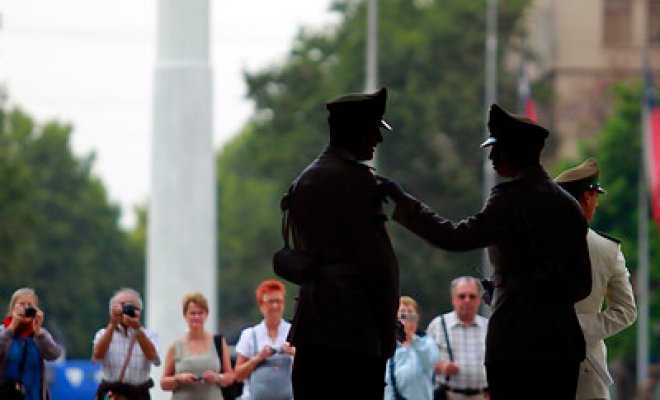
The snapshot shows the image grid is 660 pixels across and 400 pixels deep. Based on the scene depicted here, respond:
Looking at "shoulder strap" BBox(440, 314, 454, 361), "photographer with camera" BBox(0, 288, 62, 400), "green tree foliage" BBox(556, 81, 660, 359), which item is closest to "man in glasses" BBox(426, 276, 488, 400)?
"shoulder strap" BBox(440, 314, 454, 361)

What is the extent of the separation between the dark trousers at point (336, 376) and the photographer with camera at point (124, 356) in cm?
522

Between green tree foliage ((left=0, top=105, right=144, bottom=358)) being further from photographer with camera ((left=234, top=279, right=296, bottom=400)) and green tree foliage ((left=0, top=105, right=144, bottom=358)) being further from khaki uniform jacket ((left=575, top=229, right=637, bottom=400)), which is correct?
khaki uniform jacket ((left=575, top=229, right=637, bottom=400))

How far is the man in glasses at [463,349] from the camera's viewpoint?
14758 millimetres

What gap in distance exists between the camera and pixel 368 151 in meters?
9.16

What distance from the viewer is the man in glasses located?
14.8 m

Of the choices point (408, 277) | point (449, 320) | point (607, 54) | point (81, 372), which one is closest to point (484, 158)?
point (408, 277)

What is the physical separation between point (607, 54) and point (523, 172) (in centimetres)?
7756

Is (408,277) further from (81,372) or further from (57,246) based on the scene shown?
(81,372)

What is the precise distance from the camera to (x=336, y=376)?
891cm

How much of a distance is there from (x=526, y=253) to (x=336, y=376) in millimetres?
1069

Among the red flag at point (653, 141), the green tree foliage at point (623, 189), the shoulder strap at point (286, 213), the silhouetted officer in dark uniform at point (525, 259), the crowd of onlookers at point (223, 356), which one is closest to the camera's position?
the shoulder strap at point (286, 213)

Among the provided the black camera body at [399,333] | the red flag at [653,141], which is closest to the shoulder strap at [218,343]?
the black camera body at [399,333]

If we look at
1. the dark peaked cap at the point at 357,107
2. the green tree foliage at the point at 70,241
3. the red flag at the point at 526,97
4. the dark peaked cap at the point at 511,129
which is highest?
the red flag at the point at 526,97

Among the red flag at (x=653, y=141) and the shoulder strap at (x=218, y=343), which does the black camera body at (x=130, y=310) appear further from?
the red flag at (x=653, y=141)
